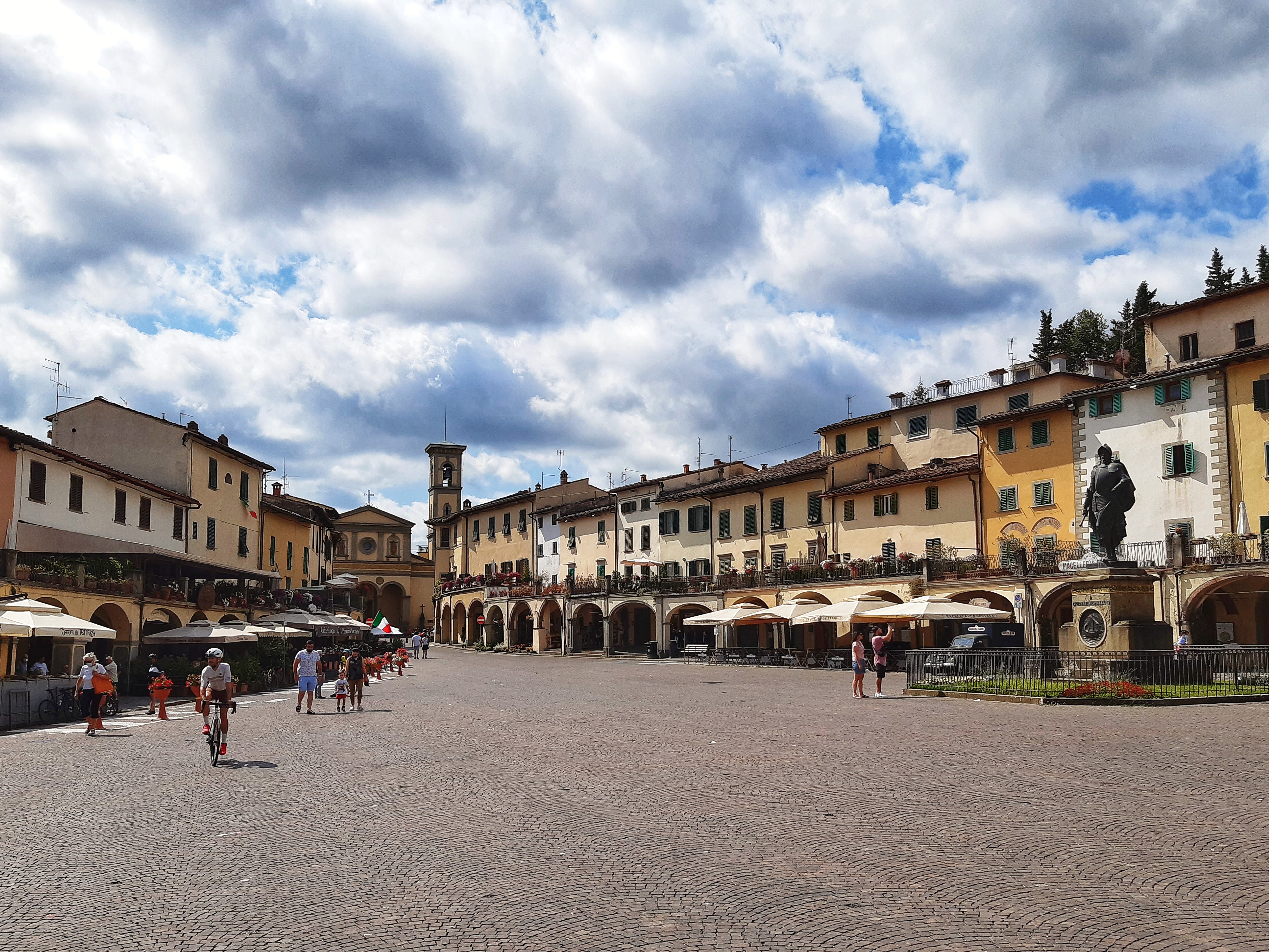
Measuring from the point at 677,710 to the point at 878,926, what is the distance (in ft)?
49.7

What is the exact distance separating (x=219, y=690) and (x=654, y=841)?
7928 millimetres

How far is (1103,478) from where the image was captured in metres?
24.2

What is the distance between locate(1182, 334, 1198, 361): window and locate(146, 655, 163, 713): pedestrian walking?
3453 centimetres

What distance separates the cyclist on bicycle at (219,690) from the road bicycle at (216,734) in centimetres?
2

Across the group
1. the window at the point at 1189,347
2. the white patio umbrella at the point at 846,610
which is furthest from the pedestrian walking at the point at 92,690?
the window at the point at 1189,347

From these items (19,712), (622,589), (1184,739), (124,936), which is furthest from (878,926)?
(622,589)

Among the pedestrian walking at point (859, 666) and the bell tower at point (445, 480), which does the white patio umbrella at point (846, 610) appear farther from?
the bell tower at point (445, 480)

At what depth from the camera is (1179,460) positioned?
119 ft

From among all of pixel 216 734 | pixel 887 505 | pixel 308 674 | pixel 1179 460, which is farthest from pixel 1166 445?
pixel 216 734

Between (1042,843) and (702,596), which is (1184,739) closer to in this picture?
(1042,843)

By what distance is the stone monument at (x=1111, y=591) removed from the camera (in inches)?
886

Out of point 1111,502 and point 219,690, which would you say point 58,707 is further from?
point 1111,502

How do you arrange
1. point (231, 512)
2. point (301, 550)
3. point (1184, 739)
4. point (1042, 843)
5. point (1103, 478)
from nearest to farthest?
point (1042, 843)
point (1184, 739)
point (1103, 478)
point (231, 512)
point (301, 550)

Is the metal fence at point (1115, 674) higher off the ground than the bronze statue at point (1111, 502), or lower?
lower
